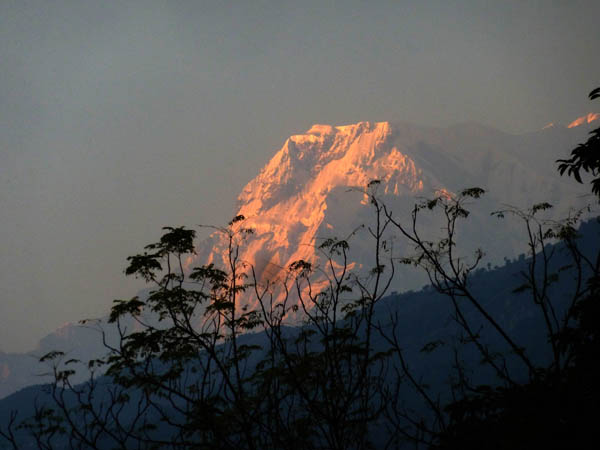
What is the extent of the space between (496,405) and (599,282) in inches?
113

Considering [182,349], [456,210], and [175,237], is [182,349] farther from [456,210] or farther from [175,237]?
[456,210]

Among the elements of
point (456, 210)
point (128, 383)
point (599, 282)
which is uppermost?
point (456, 210)

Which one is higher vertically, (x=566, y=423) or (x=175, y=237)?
(x=175, y=237)

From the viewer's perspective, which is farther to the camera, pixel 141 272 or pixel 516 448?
pixel 141 272

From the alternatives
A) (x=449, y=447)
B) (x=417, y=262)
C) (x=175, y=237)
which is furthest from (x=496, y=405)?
(x=175, y=237)

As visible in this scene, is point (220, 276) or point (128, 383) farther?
point (220, 276)

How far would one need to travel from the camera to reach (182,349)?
15609 mm

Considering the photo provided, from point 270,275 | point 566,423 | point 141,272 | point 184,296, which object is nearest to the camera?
point 566,423

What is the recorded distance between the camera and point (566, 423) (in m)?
7.16

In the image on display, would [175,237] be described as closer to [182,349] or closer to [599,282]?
[182,349]

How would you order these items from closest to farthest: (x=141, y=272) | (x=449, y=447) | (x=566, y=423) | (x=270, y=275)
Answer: (x=566, y=423), (x=449, y=447), (x=141, y=272), (x=270, y=275)

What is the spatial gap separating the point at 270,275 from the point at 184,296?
3.19 m

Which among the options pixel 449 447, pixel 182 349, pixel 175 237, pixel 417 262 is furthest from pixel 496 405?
pixel 182 349

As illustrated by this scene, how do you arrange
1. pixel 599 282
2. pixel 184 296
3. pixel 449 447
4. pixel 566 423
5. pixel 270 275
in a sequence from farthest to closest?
pixel 270 275 → pixel 184 296 → pixel 599 282 → pixel 449 447 → pixel 566 423
